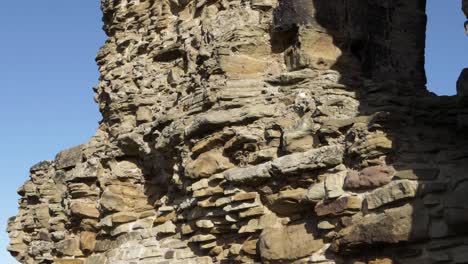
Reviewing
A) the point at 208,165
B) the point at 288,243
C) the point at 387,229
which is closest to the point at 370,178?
the point at 387,229

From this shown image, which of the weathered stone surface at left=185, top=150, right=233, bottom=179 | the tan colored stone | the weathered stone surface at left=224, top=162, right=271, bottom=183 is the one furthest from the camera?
the tan colored stone

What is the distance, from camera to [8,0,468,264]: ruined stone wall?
26.6ft

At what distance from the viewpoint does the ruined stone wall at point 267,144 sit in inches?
320

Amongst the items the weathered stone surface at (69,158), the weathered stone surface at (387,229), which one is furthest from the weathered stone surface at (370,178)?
the weathered stone surface at (69,158)

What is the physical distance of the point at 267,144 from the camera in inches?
381

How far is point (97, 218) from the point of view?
13141 mm

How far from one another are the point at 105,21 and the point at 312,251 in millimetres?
8965

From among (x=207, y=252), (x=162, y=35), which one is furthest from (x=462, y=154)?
(x=162, y=35)

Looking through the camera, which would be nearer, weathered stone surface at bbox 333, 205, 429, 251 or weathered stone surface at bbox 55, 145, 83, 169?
weathered stone surface at bbox 333, 205, 429, 251

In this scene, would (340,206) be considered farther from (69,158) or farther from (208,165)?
(69,158)

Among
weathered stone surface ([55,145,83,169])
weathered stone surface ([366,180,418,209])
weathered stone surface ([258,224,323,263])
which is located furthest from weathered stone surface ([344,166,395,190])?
weathered stone surface ([55,145,83,169])

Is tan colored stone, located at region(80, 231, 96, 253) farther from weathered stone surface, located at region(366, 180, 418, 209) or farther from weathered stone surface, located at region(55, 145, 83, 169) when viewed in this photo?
weathered stone surface, located at region(366, 180, 418, 209)

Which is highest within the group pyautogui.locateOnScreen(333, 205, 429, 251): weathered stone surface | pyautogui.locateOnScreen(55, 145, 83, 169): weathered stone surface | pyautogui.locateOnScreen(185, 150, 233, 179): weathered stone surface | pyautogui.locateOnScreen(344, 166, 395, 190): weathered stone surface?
pyautogui.locateOnScreen(55, 145, 83, 169): weathered stone surface

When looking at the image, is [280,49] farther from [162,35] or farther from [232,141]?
[162,35]
